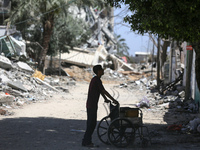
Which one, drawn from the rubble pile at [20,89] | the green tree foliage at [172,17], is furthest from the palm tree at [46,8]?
the green tree foliage at [172,17]

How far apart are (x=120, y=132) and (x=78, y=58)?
35.1 metres

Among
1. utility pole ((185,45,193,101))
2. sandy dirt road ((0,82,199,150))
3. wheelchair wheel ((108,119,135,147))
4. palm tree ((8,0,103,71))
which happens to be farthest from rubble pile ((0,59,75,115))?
utility pole ((185,45,193,101))

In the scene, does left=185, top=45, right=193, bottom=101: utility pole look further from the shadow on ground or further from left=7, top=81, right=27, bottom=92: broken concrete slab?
left=7, top=81, right=27, bottom=92: broken concrete slab

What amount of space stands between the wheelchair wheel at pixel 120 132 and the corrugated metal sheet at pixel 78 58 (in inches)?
1344

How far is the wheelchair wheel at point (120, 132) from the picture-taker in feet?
20.1

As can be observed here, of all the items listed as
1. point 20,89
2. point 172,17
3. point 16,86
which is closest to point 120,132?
point 172,17

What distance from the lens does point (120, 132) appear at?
6.17m

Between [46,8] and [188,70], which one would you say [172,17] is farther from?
[46,8]

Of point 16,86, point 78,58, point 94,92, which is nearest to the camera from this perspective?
point 94,92

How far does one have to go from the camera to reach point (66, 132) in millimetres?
8016

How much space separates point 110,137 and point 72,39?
95.4 ft

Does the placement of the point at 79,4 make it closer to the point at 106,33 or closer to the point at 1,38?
the point at 1,38

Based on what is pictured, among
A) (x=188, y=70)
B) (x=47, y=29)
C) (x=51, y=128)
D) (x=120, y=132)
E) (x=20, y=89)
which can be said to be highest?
(x=47, y=29)

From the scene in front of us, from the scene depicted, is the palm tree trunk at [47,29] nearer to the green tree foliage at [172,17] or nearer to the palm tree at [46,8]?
the palm tree at [46,8]
